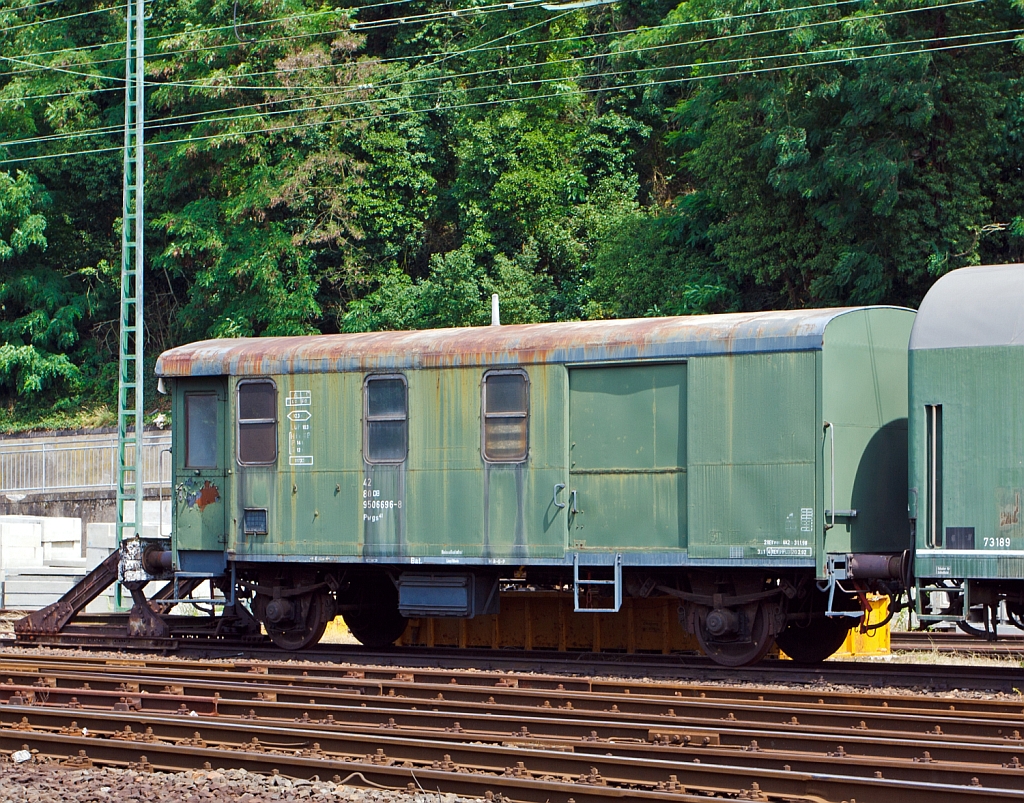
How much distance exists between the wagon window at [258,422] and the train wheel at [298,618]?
1.68m

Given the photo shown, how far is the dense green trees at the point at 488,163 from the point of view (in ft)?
92.8

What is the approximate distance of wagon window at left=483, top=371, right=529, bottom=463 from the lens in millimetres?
14047

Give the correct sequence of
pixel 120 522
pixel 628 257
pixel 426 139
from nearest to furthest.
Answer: pixel 120 522, pixel 628 257, pixel 426 139

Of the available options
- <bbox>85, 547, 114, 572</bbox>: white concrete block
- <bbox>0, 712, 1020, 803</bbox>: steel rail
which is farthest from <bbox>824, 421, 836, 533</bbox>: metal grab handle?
<bbox>85, 547, 114, 572</bbox>: white concrete block

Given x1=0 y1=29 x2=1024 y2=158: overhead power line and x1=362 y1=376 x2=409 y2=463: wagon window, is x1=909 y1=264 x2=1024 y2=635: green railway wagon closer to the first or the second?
x1=362 y1=376 x2=409 y2=463: wagon window

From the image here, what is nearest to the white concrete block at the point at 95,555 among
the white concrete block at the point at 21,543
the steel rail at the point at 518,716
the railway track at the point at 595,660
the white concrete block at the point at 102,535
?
the white concrete block at the point at 102,535

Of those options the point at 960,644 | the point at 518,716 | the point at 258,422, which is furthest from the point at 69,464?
the point at 518,716

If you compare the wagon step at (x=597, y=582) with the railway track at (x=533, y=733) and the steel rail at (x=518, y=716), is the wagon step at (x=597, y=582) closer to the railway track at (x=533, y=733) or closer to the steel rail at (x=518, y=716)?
the railway track at (x=533, y=733)

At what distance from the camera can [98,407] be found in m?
45.9

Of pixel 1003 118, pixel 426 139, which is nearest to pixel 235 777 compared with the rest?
pixel 1003 118

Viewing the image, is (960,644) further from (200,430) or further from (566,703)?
(200,430)

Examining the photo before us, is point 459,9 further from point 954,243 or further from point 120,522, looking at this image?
point 120,522

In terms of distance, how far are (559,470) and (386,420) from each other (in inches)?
85.6

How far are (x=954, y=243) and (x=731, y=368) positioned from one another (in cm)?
1704
